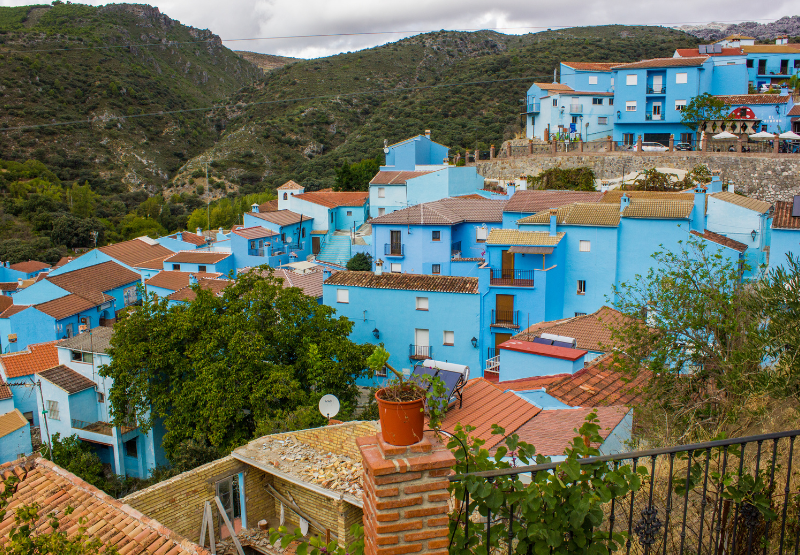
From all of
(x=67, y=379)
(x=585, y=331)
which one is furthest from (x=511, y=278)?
(x=67, y=379)

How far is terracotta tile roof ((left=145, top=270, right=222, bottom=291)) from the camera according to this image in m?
32.3

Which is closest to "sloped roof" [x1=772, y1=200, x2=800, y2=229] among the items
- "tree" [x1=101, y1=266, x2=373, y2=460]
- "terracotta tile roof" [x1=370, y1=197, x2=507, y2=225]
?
"tree" [x1=101, y1=266, x2=373, y2=460]

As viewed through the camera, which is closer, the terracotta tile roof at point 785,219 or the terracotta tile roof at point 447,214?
the terracotta tile roof at point 785,219

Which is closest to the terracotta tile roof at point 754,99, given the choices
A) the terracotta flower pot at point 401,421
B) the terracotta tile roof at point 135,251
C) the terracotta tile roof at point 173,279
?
the terracotta tile roof at point 173,279

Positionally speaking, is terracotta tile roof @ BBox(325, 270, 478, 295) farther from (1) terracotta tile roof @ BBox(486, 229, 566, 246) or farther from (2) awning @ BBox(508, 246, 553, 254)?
(1) terracotta tile roof @ BBox(486, 229, 566, 246)

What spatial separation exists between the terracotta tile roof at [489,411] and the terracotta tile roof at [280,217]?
29.7 meters

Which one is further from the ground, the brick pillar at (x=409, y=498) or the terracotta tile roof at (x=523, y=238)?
the brick pillar at (x=409, y=498)

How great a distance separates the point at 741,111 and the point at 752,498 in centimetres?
4077

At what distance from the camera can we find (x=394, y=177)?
4009 cm

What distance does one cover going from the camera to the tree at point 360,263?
116 ft

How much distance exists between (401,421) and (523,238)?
21.9 meters

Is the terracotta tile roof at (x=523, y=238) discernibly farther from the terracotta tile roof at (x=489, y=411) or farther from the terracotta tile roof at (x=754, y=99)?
the terracotta tile roof at (x=754, y=99)

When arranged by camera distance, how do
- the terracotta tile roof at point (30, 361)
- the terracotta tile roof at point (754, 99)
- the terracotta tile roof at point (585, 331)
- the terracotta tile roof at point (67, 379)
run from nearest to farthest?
the terracotta tile roof at point (585, 331)
the terracotta tile roof at point (67, 379)
the terracotta tile roof at point (30, 361)
the terracotta tile roof at point (754, 99)

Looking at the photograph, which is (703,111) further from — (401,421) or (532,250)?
(401,421)
